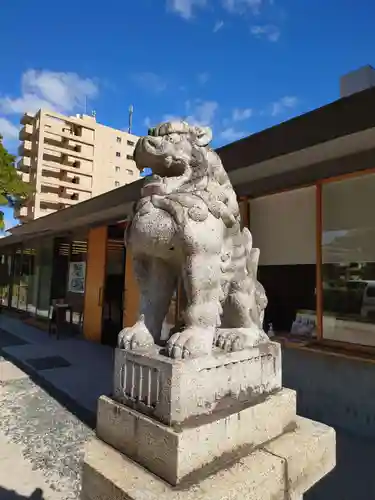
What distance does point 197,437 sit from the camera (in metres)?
1.15

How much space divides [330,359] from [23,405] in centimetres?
348

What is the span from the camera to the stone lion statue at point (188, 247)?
1.40m

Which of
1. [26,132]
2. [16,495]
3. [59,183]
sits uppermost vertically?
[26,132]

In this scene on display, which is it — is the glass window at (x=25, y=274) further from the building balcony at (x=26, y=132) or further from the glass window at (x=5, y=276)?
the building balcony at (x=26, y=132)

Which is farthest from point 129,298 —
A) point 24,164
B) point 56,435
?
point 24,164

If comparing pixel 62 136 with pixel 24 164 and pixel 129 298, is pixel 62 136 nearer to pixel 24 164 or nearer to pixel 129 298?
pixel 24 164

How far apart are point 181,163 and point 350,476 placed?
8.86ft

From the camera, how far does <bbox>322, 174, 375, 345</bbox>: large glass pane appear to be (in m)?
3.59

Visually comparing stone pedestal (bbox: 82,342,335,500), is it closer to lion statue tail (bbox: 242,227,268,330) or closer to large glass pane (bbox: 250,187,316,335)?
lion statue tail (bbox: 242,227,268,330)

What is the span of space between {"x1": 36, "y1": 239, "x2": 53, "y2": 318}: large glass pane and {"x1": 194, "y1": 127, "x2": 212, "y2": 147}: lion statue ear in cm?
844

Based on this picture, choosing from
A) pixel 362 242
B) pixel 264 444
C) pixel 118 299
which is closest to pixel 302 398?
pixel 362 242

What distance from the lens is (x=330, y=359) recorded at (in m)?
3.53

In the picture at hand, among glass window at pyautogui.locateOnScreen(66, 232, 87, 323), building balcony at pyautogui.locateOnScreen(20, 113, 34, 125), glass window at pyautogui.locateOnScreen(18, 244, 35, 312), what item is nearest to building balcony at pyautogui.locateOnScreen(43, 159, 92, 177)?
building balcony at pyautogui.locateOnScreen(20, 113, 34, 125)

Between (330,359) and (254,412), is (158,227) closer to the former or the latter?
(254,412)
